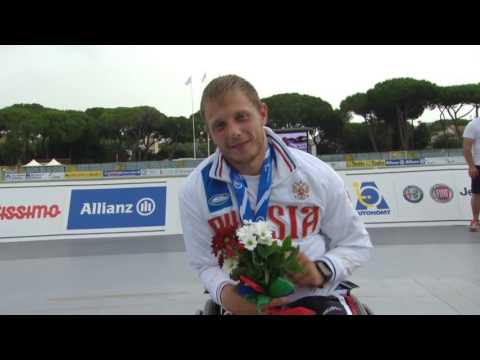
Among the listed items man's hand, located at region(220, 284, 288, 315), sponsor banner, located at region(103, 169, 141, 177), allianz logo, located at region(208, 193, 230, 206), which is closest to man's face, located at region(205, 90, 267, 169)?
allianz logo, located at region(208, 193, 230, 206)

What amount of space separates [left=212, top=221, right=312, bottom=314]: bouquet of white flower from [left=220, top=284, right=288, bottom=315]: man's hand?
0.50 ft

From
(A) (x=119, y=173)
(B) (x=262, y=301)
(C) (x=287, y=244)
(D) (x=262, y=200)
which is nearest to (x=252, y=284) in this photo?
(B) (x=262, y=301)

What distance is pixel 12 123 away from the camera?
59406mm

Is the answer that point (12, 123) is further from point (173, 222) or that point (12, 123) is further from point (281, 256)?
point (281, 256)

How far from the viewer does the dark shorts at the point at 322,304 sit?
155 cm

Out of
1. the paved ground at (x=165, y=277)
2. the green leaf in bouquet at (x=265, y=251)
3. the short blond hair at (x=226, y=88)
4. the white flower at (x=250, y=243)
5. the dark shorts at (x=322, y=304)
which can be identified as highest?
the short blond hair at (x=226, y=88)

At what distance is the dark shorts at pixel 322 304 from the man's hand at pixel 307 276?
10 centimetres

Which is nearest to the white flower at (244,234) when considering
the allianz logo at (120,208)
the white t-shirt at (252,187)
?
the white t-shirt at (252,187)

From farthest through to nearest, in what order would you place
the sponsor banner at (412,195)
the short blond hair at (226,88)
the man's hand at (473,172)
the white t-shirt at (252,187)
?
the sponsor banner at (412,195) < the man's hand at (473,172) < the white t-shirt at (252,187) < the short blond hair at (226,88)

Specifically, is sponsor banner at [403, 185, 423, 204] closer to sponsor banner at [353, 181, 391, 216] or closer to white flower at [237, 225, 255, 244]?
sponsor banner at [353, 181, 391, 216]

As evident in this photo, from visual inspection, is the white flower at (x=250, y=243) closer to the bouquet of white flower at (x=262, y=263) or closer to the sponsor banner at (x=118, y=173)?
the bouquet of white flower at (x=262, y=263)
